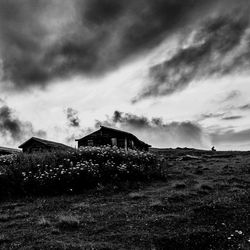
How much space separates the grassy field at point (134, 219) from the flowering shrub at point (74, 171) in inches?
43.1

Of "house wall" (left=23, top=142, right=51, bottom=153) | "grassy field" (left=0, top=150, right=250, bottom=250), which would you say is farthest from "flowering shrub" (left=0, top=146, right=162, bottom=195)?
"house wall" (left=23, top=142, right=51, bottom=153)

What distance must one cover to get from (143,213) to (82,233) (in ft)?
9.99

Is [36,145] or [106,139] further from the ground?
[106,139]

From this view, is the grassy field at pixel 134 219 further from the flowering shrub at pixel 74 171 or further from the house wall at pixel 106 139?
the house wall at pixel 106 139

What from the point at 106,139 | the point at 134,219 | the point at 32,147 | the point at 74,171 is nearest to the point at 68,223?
the point at 134,219

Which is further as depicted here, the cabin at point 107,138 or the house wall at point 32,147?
the cabin at point 107,138

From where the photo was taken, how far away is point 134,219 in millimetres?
10734

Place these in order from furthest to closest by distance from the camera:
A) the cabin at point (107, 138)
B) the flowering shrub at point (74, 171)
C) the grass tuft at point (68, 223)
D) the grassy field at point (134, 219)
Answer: the cabin at point (107, 138), the flowering shrub at point (74, 171), the grass tuft at point (68, 223), the grassy field at point (134, 219)

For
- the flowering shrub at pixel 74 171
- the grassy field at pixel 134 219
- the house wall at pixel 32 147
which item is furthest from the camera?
the house wall at pixel 32 147

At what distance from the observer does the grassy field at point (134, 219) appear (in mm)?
8383

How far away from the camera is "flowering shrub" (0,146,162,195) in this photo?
17.1 m

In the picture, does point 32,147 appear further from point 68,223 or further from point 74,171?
point 68,223

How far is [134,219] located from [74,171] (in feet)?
25.9

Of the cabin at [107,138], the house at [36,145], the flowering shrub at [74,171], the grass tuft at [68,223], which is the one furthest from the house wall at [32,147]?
the grass tuft at [68,223]
